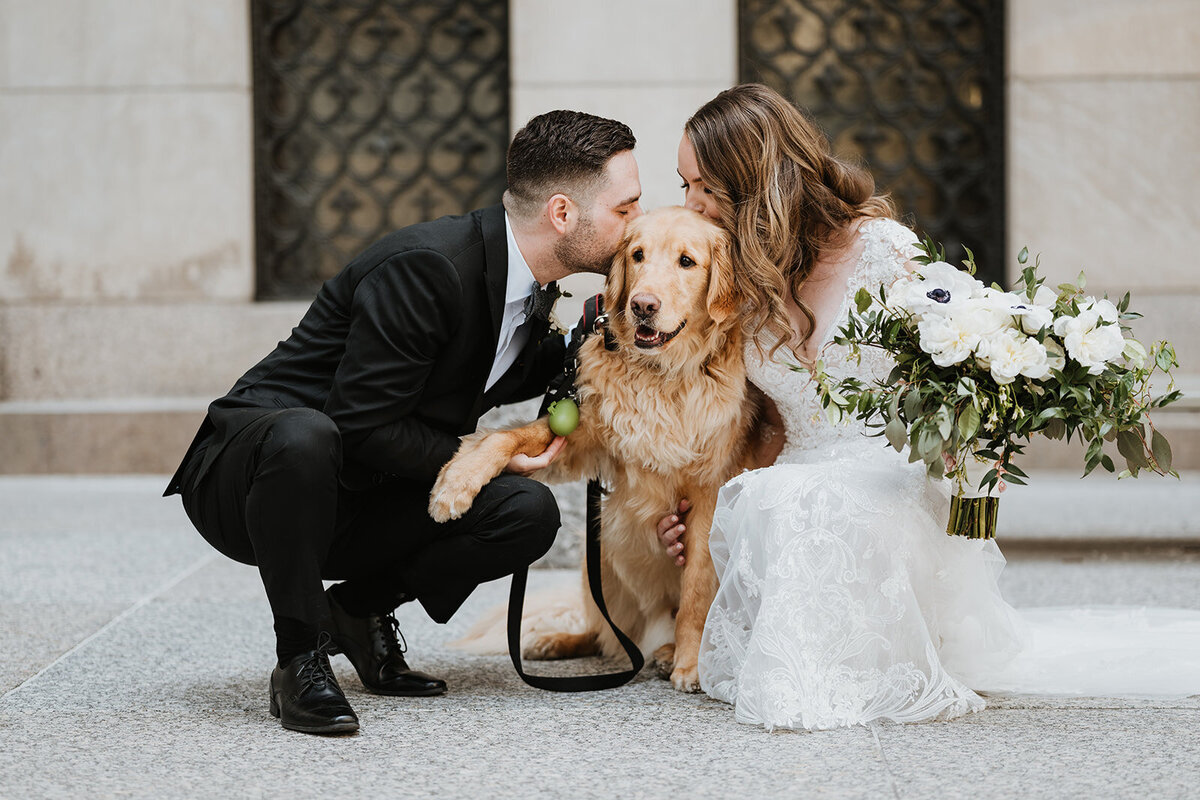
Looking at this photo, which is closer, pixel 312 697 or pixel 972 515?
pixel 312 697

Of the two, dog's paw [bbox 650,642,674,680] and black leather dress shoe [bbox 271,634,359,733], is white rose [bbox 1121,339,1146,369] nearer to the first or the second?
dog's paw [bbox 650,642,674,680]

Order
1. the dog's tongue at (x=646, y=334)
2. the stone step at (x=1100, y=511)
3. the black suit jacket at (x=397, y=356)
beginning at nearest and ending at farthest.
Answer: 1. the black suit jacket at (x=397, y=356)
2. the dog's tongue at (x=646, y=334)
3. the stone step at (x=1100, y=511)

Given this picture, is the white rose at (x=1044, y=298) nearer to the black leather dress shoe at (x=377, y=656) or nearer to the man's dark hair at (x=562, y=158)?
the man's dark hair at (x=562, y=158)

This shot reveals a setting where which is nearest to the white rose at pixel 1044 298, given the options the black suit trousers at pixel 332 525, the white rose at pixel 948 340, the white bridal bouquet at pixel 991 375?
the white bridal bouquet at pixel 991 375

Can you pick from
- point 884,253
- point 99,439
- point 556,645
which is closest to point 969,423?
point 884,253

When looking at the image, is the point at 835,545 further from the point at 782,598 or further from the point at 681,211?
the point at 681,211

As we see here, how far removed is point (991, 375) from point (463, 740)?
1445 mm

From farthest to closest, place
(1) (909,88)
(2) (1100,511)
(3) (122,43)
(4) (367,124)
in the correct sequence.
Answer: (4) (367,124)
(1) (909,88)
(3) (122,43)
(2) (1100,511)

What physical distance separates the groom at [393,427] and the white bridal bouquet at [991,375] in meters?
0.81

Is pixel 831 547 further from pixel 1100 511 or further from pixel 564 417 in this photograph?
pixel 1100 511

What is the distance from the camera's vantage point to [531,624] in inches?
144

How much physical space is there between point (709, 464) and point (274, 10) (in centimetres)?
516

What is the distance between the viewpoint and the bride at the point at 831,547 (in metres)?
2.85

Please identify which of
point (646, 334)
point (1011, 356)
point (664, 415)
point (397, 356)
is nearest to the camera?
point (1011, 356)
